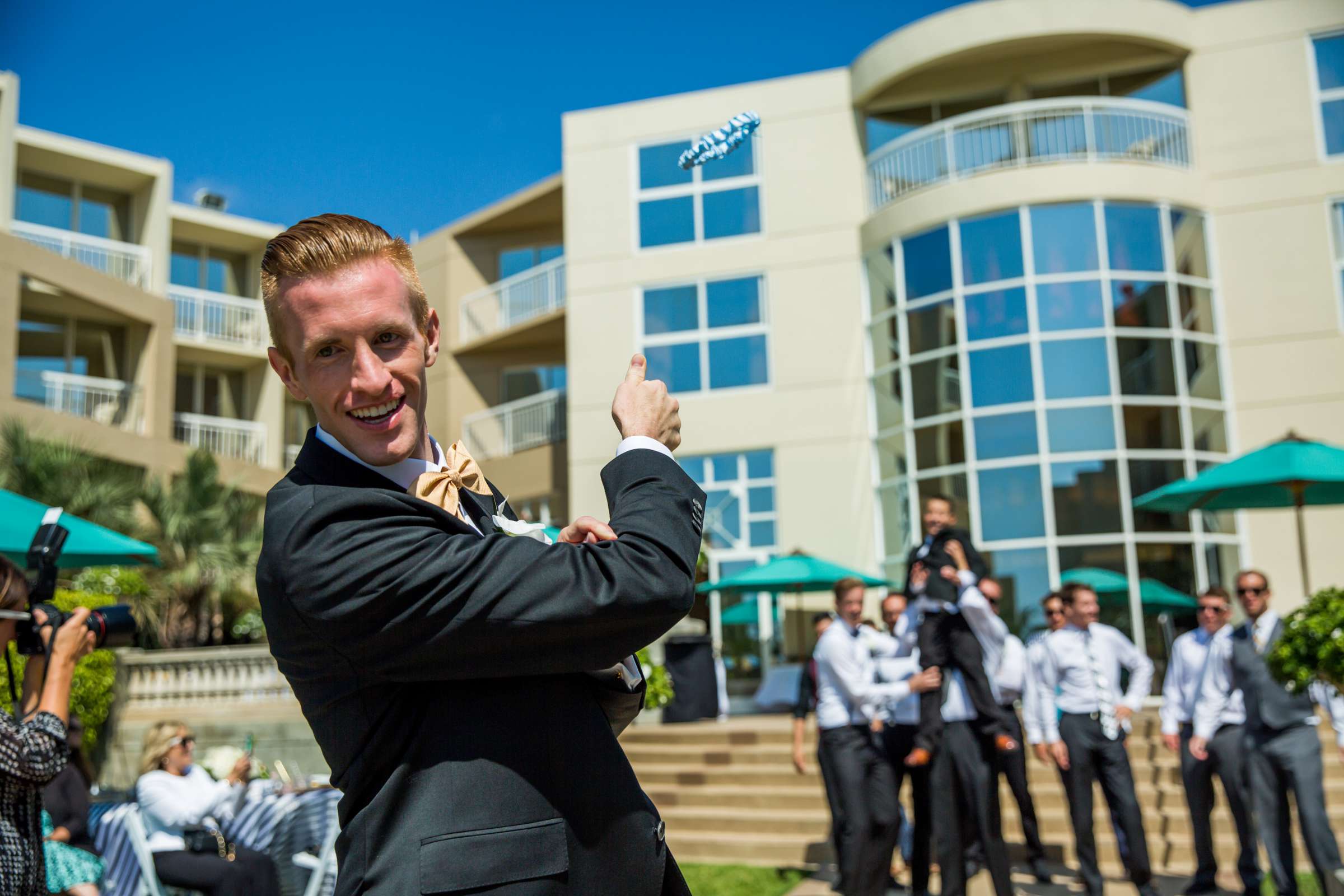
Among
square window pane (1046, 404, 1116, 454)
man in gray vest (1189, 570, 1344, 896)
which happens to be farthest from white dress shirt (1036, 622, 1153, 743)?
square window pane (1046, 404, 1116, 454)

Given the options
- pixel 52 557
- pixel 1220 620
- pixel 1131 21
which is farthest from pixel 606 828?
pixel 1131 21

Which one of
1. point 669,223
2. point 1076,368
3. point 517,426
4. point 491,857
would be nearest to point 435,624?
point 491,857

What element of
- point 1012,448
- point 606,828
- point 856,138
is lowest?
point 606,828

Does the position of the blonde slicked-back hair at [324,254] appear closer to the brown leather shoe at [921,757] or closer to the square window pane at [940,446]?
the brown leather shoe at [921,757]

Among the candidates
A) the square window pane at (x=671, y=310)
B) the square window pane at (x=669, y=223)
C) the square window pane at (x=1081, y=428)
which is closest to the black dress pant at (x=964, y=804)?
the square window pane at (x=1081, y=428)

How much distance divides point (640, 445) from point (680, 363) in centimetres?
2083

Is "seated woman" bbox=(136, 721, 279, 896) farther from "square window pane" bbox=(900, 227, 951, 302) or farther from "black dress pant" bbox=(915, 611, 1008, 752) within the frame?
"square window pane" bbox=(900, 227, 951, 302)

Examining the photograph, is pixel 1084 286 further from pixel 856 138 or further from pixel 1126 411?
pixel 856 138

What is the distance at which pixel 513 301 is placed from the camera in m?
27.2

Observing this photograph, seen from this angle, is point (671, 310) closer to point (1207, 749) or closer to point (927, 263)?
point (927, 263)

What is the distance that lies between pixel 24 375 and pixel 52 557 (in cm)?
2444

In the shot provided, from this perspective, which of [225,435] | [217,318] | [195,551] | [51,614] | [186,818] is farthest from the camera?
[217,318]

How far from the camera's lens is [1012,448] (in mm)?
18797

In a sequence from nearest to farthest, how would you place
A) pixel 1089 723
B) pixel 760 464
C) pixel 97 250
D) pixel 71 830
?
1. pixel 71 830
2. pixel 1089 723
3. pixel 760 464
4. pixel 97 250
